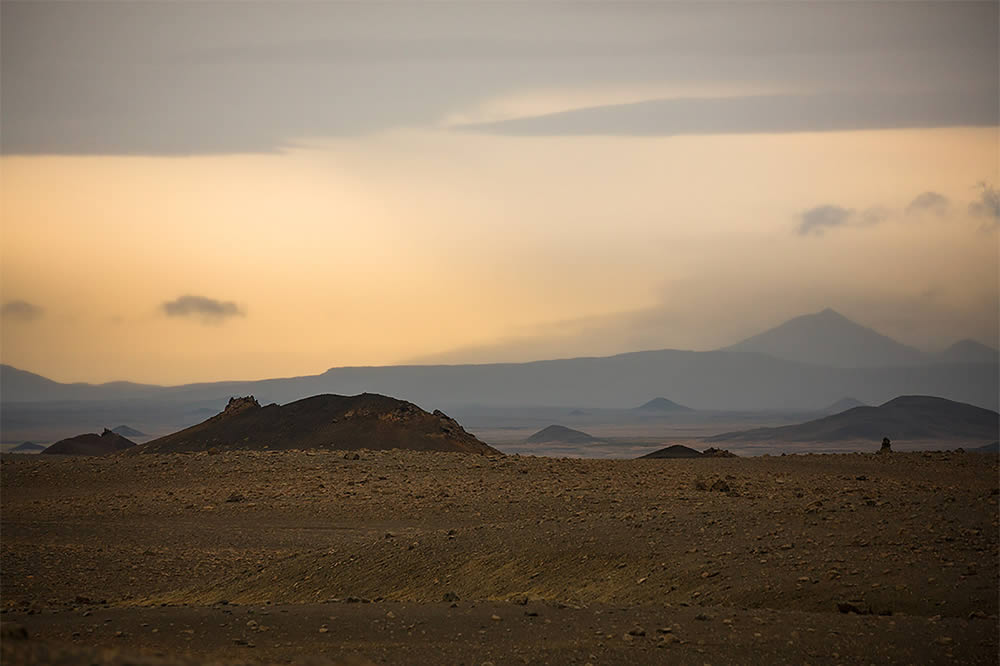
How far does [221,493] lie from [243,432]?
54.7ft

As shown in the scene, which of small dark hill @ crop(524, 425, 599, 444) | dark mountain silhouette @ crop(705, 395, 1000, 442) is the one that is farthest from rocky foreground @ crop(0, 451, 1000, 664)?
small dark hill @ crop(524, 425, 599, 444)

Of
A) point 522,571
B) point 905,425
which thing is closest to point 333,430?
point 522,571

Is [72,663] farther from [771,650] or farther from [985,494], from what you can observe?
[985,494]

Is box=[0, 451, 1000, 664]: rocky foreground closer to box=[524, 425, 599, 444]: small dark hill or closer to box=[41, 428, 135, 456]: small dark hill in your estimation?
box=[41, 428, 135, 456]: small dark hill

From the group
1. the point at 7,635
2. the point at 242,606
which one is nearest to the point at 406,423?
the point at 242,606

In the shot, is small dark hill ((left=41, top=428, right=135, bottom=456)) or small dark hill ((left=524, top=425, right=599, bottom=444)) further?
small dark hill ((left=524, top=425, right=599, bottom=444))

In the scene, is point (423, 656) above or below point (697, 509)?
below

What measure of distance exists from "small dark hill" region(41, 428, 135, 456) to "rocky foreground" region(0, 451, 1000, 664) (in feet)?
98.5

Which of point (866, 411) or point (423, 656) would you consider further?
point (866, 411)

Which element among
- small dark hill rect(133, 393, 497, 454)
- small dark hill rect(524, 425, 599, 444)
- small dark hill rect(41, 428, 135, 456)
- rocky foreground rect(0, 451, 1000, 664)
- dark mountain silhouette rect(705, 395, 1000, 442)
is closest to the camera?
rocky foreground rect(0, 451, 1000, 664)

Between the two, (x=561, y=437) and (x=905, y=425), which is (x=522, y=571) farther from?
(x=561, y=437)

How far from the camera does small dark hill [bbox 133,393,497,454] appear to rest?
125 feet

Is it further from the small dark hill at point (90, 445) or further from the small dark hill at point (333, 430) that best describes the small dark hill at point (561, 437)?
the small dark hill at point (333, 430)

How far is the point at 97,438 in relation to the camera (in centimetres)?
5753
